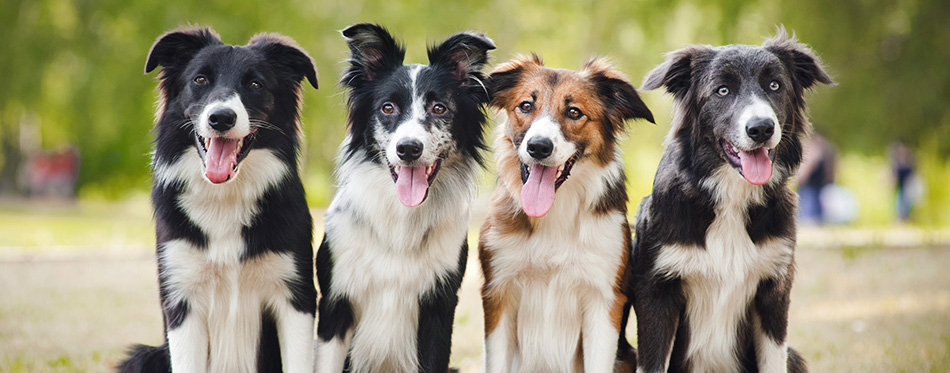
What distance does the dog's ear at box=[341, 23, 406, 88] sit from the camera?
3834 millimetres

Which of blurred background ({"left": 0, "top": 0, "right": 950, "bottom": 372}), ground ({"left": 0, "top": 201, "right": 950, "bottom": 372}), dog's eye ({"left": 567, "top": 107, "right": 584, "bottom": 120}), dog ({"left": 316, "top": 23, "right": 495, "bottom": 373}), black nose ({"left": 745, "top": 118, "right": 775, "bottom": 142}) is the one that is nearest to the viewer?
black nose ({"left": 745, "top": 118, "right": 775, "bottom": 142})

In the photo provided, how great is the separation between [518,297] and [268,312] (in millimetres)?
1254

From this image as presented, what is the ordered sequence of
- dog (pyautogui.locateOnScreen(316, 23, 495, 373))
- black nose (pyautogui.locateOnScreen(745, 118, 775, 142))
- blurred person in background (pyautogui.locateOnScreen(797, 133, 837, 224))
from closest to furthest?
black nose (pyautogui.locateOnScreen(745, 118, 775, 142)) → dog (pyautogui.locateOnScreen(316, 23, 495, 373)) → blurred person in background (pyautogui.locateOnScreen(797, 133, 837, 224))

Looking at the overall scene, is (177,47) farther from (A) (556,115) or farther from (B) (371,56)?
(A) (556,115)

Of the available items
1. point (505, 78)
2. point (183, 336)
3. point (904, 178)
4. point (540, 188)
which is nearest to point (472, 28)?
point (904, 178)

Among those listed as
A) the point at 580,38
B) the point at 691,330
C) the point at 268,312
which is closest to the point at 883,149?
the point at 580,38

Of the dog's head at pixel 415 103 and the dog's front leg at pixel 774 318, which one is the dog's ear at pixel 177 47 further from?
the dog's front leg at pixel 774 318

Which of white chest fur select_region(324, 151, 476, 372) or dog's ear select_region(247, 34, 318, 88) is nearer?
white chest fur select_region(324, 151, 476, 372)

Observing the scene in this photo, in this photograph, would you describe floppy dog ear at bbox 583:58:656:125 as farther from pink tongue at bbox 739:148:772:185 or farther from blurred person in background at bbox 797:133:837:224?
blurred person in background at bbox 797:133:837:224

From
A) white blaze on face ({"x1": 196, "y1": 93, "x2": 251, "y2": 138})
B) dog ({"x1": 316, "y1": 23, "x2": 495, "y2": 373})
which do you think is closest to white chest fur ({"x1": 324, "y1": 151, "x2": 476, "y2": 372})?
dog ({"x1": 316, "y1": 23, "x2": 495, "y2": 373})

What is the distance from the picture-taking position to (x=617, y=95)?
400cm

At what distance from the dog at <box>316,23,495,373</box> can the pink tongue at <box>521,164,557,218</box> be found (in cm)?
39

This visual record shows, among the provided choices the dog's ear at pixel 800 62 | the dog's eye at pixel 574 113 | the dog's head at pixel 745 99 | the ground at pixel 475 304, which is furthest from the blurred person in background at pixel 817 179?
the dog's eye at pixel 574 113

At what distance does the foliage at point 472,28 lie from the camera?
1239 centimetres
